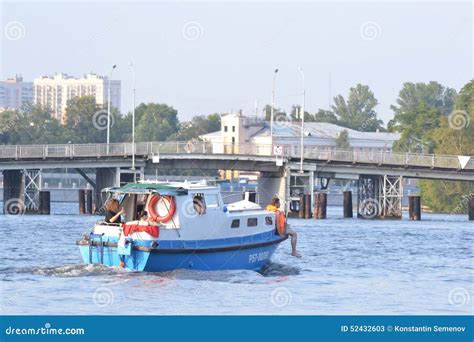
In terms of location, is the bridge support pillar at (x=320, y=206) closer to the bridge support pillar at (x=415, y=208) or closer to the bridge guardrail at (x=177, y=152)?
the bridge guardrail at (x=177, y=152)

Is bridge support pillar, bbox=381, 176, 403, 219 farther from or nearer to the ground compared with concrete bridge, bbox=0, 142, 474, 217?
nearer to the ground

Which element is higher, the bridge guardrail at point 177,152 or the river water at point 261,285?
the bridge guardrail at point 177,152

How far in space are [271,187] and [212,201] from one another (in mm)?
68348

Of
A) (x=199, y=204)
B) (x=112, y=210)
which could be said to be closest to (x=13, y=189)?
(x=112, y=210)

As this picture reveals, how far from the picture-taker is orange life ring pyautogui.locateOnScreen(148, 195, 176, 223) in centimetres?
4450

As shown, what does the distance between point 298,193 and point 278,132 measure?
283 ft

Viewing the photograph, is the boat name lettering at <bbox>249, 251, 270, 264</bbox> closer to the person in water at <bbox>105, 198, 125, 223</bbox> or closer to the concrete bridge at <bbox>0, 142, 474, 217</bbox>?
the person in water at <bbox>105, 198, 125, 223</bbox>

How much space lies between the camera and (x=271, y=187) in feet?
375

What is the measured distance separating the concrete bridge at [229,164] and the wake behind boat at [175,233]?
5714 cm

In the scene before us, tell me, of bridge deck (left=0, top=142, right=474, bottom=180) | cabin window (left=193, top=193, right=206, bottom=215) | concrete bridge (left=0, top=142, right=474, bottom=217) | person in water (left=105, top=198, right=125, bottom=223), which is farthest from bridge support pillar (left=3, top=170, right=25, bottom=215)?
cabin window (left=193, top=193, right=206, bottom=215)

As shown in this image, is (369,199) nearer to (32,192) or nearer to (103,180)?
(103,180)

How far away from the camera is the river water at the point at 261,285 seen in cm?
3766

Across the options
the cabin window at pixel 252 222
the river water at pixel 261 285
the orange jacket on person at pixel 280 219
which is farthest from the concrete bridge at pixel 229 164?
the cabin window at pixel 252 222
